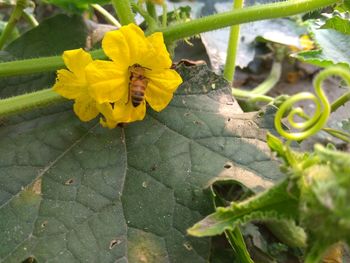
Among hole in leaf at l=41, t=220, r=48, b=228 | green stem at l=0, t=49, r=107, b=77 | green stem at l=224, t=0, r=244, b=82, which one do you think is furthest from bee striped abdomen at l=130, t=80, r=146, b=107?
green stem at l=224, t=0, r=244, b=82

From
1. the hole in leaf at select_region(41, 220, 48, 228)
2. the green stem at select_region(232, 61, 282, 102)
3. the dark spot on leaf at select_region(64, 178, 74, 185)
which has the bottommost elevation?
the green stem at select_region(232, 61, 282, 102)

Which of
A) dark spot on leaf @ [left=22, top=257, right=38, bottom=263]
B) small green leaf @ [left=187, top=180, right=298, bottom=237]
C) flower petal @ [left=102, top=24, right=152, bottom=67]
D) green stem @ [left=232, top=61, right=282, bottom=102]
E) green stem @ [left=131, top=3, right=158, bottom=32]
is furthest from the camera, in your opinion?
green stem @ [left=232, top=61, right=282, bottom=102]

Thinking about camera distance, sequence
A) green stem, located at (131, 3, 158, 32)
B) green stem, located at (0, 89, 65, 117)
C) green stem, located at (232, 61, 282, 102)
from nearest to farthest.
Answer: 1. green stem, located at (0, 89, 65, 117)
2. green stem, located at (131, 3, 158, 32)
3. green stem, located at (232, 61, 282, 102)

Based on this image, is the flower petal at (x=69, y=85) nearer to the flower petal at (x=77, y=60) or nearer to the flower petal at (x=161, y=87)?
the flower petal at (x=77, y=60)

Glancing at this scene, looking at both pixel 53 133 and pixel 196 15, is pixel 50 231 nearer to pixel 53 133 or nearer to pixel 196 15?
pixel 53 133

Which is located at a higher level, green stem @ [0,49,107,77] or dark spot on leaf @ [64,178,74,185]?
green stem @ [0,49,107,77]

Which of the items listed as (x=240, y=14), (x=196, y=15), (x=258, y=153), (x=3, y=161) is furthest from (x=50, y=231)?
(x=196, y=15)

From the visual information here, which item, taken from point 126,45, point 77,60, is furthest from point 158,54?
point 77,60

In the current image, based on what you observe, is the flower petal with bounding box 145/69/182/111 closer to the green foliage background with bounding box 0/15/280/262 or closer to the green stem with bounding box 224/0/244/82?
the green foliage background with bounding box 0/15/280/262
